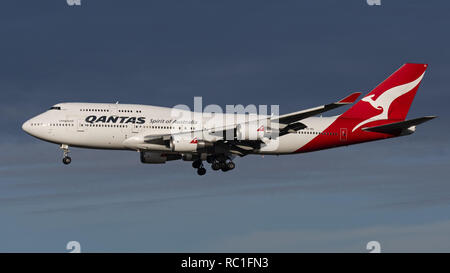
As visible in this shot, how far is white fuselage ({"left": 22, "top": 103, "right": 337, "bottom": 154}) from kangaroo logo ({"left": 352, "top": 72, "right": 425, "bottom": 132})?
1266 centimetres

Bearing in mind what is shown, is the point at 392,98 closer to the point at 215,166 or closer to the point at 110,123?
the point at 215,166

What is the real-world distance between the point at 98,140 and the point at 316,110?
1945cm

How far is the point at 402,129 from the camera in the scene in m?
65.1

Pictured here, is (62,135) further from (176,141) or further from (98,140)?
(176,141)

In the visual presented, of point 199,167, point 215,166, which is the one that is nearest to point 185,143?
point 215,166

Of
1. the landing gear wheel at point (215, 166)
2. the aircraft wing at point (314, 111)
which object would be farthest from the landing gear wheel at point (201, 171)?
the aircraft wing at point (314, 111)

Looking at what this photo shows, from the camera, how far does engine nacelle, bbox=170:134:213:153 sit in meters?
59.4

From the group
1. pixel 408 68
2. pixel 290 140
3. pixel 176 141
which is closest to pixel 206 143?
pixel 176 141

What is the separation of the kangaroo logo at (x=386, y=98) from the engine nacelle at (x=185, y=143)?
17.3 meters

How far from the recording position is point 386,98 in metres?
69.0

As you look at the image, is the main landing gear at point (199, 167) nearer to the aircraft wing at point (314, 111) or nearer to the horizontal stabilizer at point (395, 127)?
the aircraft wing at point (314, 111)

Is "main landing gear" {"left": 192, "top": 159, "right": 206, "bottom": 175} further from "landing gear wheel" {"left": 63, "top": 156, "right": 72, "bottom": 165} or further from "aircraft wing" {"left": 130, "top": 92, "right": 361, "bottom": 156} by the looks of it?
"landing gear wheel" {"left": 63, "top": 156, "right": 72, "bottom": 165}

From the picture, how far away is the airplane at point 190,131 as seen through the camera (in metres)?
59.7

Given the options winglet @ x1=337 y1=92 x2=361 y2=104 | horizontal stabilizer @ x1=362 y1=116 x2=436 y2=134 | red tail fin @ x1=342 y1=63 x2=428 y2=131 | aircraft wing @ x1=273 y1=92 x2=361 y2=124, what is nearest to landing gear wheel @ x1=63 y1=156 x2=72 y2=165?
aircraft wing @ x1=273 y1=92 x2=361 y2=124
